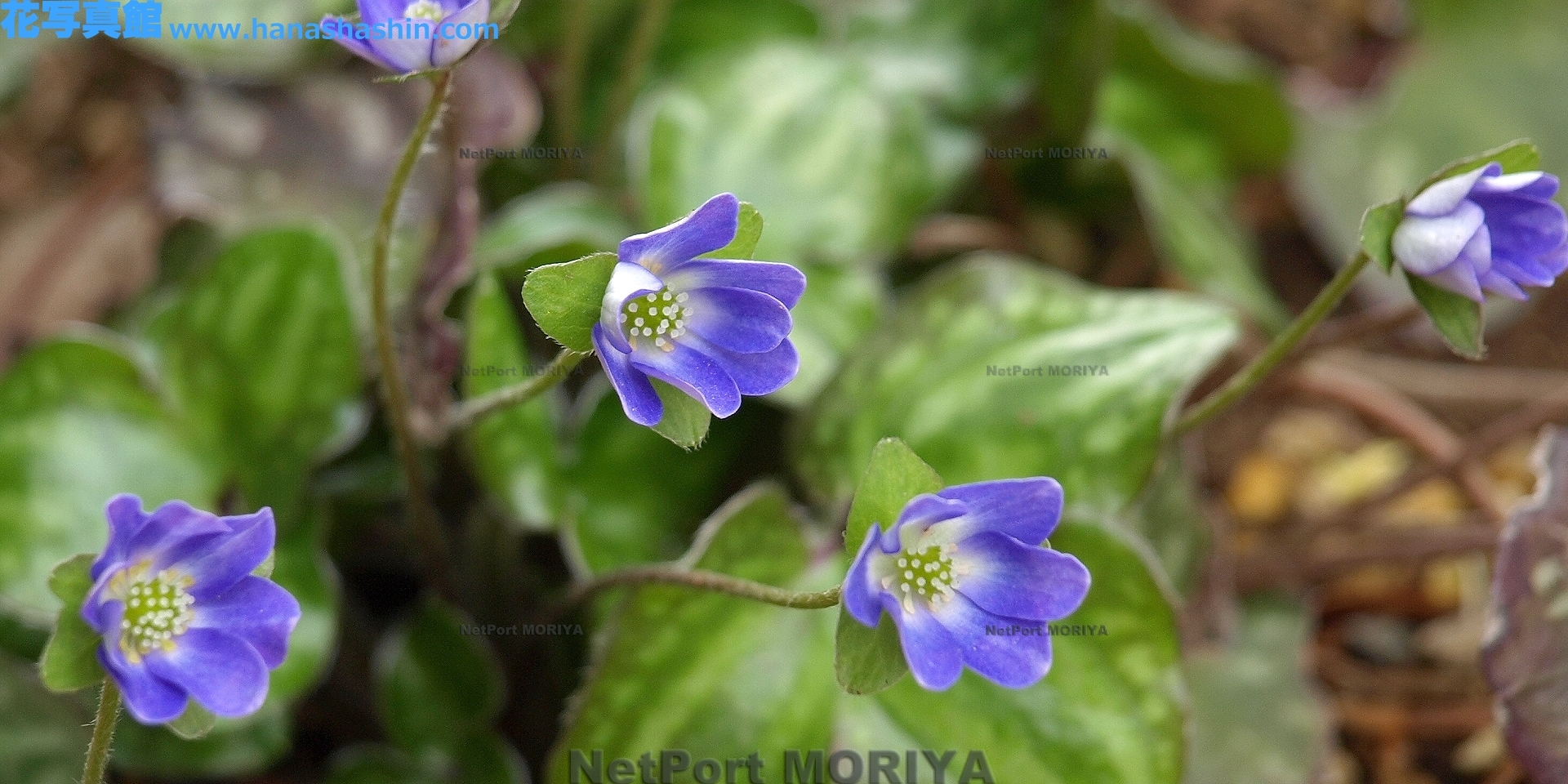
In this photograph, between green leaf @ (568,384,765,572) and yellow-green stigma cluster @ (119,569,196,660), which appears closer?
yellow-green stigma cluster @ (119,569,196,660)

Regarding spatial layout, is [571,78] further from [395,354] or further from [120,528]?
[120,528]

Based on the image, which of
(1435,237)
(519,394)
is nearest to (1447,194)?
(1435,237)

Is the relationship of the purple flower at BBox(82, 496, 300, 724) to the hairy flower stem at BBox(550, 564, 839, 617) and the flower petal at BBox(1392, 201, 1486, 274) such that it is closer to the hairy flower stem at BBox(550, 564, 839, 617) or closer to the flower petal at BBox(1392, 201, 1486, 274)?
the hairy flower stem at BBox(550, 564, 839, 617)

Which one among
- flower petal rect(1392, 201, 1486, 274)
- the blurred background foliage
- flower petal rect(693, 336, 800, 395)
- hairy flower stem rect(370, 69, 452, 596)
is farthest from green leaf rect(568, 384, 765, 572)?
flower petal rect(1392, 201, 1486, 274)

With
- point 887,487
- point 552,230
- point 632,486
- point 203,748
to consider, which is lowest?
point 203,748

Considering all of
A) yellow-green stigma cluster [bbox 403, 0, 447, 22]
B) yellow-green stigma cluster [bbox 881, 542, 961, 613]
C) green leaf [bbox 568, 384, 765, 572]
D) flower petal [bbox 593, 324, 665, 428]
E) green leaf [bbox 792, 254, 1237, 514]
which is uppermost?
yellow-green stigma cluster [bbox 403, 0, 447, 22]

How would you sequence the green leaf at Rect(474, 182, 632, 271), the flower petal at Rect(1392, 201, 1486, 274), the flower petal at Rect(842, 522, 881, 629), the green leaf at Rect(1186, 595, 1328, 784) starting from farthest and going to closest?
the green leaf at Rect(1186, 595, 1328, 784) → the green leaf at Rect(474, 182, 632, 271) → the flower petal at Rect(1392, 201, 1486, 274) → the flower petal at Rect(842, 522, 881, 629)

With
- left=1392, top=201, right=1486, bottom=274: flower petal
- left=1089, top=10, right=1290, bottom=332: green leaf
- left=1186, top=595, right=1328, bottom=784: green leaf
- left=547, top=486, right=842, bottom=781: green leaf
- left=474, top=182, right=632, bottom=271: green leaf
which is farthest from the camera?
left=1089, top=10, right=1290, bottom=332: green leaf
